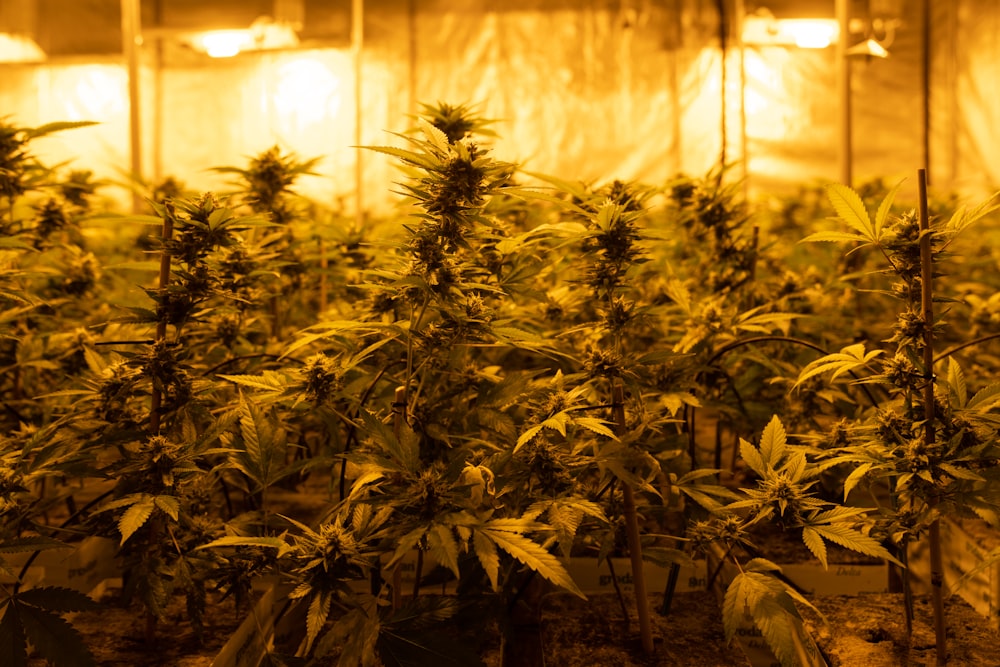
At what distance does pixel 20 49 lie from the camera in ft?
20.7

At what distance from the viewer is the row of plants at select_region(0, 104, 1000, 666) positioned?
3.30 feet

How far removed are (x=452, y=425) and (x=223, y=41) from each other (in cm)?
571

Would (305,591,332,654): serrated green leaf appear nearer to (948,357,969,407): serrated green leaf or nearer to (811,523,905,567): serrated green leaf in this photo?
(811,523,905,567): serrated green leaf

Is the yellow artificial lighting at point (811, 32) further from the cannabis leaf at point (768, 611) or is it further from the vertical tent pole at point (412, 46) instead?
the cannabis leaf at point (768, 611)

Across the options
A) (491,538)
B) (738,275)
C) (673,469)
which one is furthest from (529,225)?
(491,538)

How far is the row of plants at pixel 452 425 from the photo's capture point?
1.01 m

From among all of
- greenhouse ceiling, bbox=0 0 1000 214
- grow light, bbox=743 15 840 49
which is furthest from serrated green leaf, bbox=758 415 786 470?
grow light, bbox=743 15 840 49

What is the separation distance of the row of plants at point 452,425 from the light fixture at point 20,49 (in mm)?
5734

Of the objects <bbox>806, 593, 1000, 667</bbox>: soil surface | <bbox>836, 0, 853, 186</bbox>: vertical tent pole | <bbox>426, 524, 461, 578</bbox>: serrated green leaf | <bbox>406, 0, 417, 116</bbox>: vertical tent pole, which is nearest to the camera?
<bbox>426, 524, 461, 578</bbox>: serrated green leaf

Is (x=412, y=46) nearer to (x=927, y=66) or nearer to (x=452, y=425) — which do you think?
(x=927, y=66)

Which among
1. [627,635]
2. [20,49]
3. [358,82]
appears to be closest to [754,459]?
[627,635]

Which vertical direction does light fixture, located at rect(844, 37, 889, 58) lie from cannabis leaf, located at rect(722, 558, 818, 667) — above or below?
above

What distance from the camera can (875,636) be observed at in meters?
1.33

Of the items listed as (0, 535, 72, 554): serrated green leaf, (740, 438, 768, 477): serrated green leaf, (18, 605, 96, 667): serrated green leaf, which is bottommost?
(18, 605, 96, 667): serrated green leaf
